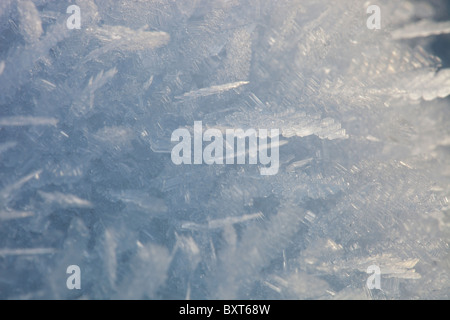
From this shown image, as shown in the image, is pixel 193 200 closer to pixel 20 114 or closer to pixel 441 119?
pixel 20 114

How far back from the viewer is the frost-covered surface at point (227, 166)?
1.89 feet

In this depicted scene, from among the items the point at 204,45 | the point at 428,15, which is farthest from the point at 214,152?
the point at 428,15

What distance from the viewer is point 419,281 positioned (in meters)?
0.59

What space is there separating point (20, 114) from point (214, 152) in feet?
1.18

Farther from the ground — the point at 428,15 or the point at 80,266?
the point at 428,15

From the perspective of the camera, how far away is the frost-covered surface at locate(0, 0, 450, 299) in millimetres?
575

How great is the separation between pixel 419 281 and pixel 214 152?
1.44 feet

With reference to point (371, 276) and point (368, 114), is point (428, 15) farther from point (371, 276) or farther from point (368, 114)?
point (371, 276)

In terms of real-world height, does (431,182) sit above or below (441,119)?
below

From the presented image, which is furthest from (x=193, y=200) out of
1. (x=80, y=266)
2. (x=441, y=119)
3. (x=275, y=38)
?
(x=441, y=119)

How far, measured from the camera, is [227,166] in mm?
595
